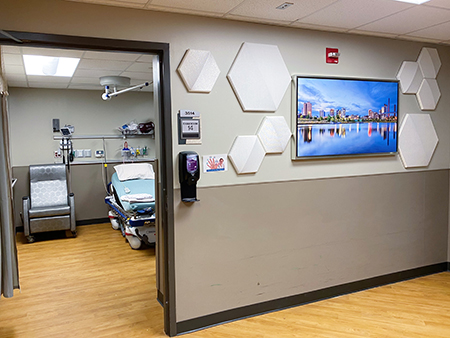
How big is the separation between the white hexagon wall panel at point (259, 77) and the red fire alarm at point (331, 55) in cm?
45

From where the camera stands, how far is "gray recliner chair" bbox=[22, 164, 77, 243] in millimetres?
5582

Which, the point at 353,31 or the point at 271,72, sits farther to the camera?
the point at 353,31

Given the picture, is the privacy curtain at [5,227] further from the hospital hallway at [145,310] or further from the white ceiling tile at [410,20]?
the white ceiling tile at [410,20]

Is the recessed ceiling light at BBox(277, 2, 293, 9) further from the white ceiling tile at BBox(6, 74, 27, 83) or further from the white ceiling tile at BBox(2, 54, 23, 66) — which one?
the white ceiling tile at BBox(6, 74, 27, 83)

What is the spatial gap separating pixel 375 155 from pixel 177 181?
1.96 m

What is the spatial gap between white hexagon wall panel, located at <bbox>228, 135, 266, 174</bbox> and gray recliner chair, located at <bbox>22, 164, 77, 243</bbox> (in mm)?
3657

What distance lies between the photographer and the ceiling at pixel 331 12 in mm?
2590

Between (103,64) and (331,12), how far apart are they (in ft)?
9.08

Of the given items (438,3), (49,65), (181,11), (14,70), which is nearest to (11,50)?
Answer: (49,65)

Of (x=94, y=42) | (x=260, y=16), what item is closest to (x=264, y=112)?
(x=260, y=16)

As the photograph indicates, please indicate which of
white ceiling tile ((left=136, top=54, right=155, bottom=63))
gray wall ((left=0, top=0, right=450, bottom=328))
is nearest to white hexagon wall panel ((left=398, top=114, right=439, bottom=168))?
gray wall ((left=0, top=0, right=450, bottom=328))

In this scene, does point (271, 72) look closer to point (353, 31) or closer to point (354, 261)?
point (353, 31)

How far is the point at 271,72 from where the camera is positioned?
3.13m

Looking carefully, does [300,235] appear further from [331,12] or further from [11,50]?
[11,50]
